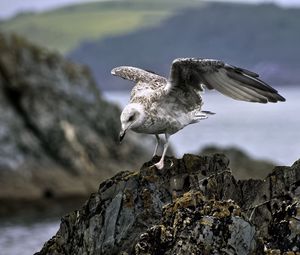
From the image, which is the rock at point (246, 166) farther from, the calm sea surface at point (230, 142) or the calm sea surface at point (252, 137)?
the calm sea surface at point (252, 137)

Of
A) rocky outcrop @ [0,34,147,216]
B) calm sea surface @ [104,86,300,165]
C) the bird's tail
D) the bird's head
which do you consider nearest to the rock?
rocky outcrop @ [0,34,147,216]

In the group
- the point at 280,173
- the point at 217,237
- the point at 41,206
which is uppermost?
the point at 41,206

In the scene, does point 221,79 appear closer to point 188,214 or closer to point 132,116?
point 132,116

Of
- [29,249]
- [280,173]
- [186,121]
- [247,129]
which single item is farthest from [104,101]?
[247,129]

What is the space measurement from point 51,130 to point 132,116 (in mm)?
28434

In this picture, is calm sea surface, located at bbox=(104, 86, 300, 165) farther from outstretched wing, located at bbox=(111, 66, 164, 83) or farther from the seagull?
the seagull

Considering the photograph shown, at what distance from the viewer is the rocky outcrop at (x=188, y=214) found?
12.4 meters

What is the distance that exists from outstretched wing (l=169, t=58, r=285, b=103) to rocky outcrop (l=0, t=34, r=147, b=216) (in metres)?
24.3

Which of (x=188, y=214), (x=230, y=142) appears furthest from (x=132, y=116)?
(x=230, y=142)

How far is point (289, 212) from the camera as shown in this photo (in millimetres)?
12711

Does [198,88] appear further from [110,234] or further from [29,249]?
[29,249]

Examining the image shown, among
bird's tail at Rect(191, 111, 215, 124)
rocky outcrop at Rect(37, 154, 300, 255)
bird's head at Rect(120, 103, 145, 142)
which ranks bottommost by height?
rocky outcrop at Rect(37, 154, 300, 255)

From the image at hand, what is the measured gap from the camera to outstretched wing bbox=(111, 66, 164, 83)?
16.8 m

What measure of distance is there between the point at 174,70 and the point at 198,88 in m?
0.68
